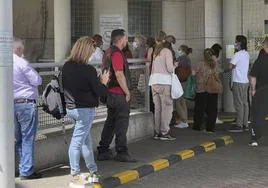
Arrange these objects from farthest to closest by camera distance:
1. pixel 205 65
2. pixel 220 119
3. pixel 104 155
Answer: pixel 220 119 < pixel 205 65 < pixel 104 155

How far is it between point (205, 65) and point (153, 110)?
132 cm

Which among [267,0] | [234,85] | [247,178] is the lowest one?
[247,178]

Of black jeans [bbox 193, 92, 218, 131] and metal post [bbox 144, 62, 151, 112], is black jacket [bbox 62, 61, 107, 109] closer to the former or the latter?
metal post [bbox 144, 62, 151, 112]

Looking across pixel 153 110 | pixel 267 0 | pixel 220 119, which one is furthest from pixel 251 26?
pixel 153 110

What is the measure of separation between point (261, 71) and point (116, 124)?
2880 mm

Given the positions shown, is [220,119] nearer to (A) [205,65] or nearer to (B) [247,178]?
(A) [205,65]

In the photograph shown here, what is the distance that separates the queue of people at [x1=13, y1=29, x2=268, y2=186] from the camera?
703 centimetres

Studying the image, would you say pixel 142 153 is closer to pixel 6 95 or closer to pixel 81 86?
pixel 81 86

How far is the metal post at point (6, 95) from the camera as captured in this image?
5.76 meters

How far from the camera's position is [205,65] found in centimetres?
1114

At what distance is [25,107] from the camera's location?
23.5 ft

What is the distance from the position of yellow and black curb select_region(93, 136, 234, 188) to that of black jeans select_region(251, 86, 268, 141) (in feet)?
2.24

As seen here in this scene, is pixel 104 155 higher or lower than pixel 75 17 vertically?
lower

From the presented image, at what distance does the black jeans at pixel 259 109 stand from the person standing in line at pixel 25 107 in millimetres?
4239
